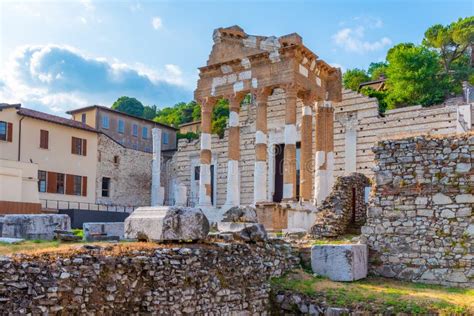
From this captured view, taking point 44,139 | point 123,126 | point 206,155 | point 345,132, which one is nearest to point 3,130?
point 44,139

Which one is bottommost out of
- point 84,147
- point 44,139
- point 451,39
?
point 84,147

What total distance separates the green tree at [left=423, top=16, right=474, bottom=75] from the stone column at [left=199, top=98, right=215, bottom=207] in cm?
2906

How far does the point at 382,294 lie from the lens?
32.9ft

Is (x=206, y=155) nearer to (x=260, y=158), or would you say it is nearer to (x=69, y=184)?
(x=260, y=158)

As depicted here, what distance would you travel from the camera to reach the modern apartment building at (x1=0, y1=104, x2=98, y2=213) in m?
27.9

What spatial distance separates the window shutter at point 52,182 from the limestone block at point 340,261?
23.9 metres

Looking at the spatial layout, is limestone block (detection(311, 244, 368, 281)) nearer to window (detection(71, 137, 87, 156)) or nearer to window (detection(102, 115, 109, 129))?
window (detection(71, 137, 87, 156))

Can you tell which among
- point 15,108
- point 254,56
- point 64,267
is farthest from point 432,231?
point 15,108

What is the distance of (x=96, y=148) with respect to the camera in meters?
35.6

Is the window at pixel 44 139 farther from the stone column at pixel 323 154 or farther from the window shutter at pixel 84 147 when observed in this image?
the stone column at pixel 323 154


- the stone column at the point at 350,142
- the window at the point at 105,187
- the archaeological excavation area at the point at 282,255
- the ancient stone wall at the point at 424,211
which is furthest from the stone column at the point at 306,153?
the window at the point at 105,187

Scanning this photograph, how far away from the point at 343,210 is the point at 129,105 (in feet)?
185

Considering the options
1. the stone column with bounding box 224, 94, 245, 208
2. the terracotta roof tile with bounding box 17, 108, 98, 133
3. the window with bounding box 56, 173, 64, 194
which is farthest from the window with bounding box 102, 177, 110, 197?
the stone column with bounding box 224, 94, 245, 208

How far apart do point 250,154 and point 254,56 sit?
10851mm
